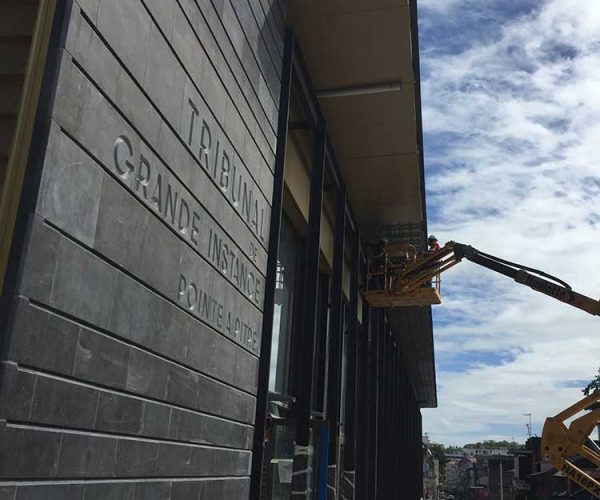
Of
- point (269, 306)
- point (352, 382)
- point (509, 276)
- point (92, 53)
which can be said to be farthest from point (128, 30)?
point (509, 276)

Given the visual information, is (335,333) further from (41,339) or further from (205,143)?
(41,339)

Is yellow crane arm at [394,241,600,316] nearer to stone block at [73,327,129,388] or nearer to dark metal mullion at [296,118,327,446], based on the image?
dark metal mullion at [296,118,327,446]

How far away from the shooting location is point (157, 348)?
4.59 metres

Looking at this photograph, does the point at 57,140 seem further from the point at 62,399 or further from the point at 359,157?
the point at 359,157

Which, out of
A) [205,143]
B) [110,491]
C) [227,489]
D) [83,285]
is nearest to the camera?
[83,285]

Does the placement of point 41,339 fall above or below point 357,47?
below

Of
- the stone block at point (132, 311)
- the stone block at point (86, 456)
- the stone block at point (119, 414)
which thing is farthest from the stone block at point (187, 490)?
the stone block at point (132, 311)

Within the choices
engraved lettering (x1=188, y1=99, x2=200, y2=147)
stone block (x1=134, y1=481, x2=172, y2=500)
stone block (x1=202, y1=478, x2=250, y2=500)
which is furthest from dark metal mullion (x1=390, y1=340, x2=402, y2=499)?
engraved lettering (x1=188, y1=99, x2=200, y2=147)

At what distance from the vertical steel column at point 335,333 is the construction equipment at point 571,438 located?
8.22 meters

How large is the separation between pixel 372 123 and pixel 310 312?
4.51 metres

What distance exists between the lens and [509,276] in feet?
60.3

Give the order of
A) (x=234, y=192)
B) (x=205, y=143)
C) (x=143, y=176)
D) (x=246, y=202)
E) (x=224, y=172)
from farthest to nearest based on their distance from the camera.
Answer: (x=246, y=202) → (x=234, y=192) → (x=224, y=172) → (x=205, y=143) → (x=143, y=176)

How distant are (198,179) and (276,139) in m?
3.15

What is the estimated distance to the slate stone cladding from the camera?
3193mm
